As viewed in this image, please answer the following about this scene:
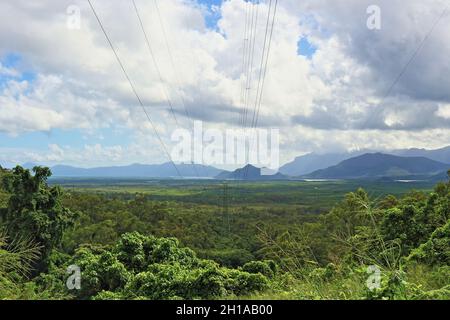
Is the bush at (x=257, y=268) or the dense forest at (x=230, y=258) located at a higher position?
the dense forest at (x=230, y=258)

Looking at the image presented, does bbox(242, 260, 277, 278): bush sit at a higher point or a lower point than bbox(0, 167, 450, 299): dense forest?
lower

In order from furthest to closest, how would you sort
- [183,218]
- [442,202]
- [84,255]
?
[183,218]
[84,255]
[442,202]

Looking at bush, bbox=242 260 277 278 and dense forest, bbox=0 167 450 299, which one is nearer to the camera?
dense forest, bbox=0 167 450 299

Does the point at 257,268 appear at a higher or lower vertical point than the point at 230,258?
higher

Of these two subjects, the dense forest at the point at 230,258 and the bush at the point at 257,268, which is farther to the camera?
the bush at the point at 257,268

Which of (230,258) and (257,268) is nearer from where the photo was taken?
(257,268)

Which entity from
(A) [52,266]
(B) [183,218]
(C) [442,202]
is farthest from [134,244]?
(B) [183,218]
